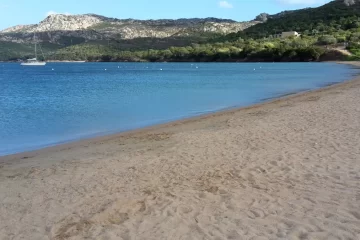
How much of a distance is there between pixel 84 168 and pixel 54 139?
645 cm

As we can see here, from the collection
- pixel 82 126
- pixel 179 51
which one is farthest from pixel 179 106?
pixel 179 51

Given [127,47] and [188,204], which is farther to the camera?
[127,47]

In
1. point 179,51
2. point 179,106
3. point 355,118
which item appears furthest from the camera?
point 179,51

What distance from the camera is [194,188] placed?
7.27m

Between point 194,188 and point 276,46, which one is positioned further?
point 276,46

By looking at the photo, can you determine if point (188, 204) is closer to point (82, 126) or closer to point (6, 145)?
point (6, 145)

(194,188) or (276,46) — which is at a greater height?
(194,188)

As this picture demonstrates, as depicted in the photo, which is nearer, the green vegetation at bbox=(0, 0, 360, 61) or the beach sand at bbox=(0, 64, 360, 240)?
the beach sand at bbox=(0, 64, 360, 240)

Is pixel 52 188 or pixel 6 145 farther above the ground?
pixel 52 188

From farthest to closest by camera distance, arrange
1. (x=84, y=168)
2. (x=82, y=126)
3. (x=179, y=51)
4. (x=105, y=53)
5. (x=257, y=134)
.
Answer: (x=105, y=53) < (x=179, y=51) < (x=82, y=126) < (x=257, y=134) < (x=84, y=168)

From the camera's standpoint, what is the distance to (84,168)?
945 cm

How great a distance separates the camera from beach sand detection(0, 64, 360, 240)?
219 inches

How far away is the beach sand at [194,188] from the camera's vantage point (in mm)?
5551

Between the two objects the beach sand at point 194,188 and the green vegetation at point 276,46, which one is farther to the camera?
the green vegetation at point 276,46
